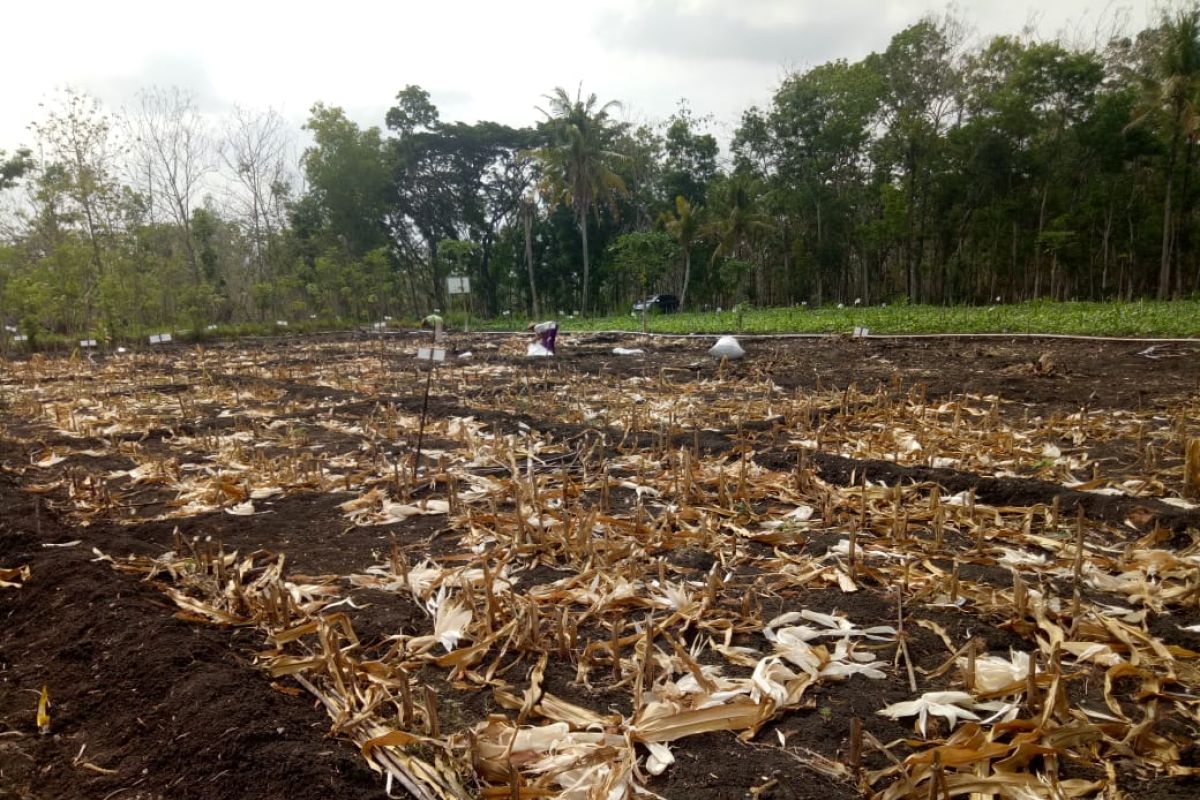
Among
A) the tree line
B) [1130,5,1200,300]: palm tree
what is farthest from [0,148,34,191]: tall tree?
[1130,5,1200,300]: palm tree

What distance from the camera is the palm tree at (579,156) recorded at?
86.4 feet

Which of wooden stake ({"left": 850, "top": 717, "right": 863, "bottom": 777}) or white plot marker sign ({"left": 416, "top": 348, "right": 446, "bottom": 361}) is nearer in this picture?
wooden stake ({"left": 850, "top": 717, "right": 863, "bottom": 777})

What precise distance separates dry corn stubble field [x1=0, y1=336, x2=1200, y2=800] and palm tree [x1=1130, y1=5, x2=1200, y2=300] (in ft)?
63.1

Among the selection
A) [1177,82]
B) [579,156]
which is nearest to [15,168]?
[579,156]

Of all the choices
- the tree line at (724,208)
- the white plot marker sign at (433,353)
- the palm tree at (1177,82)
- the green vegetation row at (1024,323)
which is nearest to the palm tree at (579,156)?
the tree line at (724,208)

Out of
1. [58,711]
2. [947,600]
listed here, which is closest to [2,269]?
[58,711]

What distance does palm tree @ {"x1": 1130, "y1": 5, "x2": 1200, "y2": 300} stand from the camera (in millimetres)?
18359

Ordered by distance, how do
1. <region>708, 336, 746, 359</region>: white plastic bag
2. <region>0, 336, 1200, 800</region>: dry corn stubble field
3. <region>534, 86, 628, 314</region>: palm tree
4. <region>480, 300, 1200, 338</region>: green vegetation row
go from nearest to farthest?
<region>0, 336, 1200, 800</region>: dry corn stubble field < <region>708, 336, 746, 359</region>: white plastic bag < <region>480, 300, 1200, 338</region>: green vegetation row < <region>534, 86, 628, 314</region>: palm tree

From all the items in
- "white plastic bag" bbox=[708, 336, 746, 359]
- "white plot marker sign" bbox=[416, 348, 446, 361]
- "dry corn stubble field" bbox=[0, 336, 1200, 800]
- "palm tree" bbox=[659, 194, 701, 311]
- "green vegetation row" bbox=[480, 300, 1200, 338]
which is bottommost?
"dry corn stubble field" bbox=[0, 336, 1200, 800]

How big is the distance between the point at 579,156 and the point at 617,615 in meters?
26.3

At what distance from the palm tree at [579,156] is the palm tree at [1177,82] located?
17.5 m

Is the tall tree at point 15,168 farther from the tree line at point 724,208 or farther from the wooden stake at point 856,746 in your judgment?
the wooden stake at point 856,746

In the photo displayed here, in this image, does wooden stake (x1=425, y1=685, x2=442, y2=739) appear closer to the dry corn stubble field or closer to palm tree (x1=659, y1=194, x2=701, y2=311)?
the dry corn stubble field

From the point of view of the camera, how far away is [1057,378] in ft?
24.5
